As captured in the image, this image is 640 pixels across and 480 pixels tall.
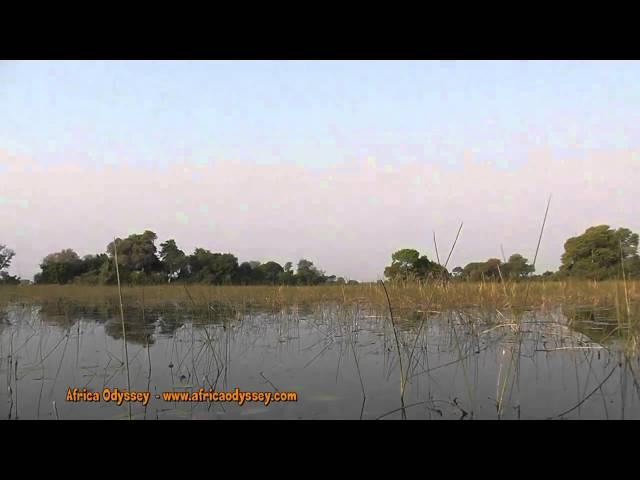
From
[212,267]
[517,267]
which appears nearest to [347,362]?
[517,267]

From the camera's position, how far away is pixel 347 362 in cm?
342

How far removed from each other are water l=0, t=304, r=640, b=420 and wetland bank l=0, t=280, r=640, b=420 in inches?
0.6

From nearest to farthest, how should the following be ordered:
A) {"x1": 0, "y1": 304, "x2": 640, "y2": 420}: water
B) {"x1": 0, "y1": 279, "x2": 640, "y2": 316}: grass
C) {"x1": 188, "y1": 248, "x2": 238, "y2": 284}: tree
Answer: {"x1": 0, "y1": 304, "x2": 640, "y2": 420}: water, {"x1": 0, "y1": 279, "x2": 640, "y2": 316}: grass, {"x1": 188, "y1": 248, "x2": 238, "y2": 284}: tree

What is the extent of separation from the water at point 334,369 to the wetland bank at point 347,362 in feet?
0.05

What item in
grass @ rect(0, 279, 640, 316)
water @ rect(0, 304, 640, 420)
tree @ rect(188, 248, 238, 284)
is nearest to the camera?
water @ rect(0, 304, 640, 420)

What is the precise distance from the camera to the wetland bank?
95.0 inches

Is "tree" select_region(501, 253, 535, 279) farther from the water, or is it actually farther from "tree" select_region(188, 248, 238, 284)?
"tree" select_region(188, 248, 238, 284)

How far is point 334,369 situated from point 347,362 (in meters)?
0.26

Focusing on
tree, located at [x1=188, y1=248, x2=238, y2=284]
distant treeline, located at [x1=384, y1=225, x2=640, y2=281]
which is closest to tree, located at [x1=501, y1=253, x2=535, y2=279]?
distant treeline, located at [x1=384, y1=225, x2=640, y2=281]

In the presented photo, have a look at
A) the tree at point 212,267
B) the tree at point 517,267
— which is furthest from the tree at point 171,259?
the tree at point 517,267
